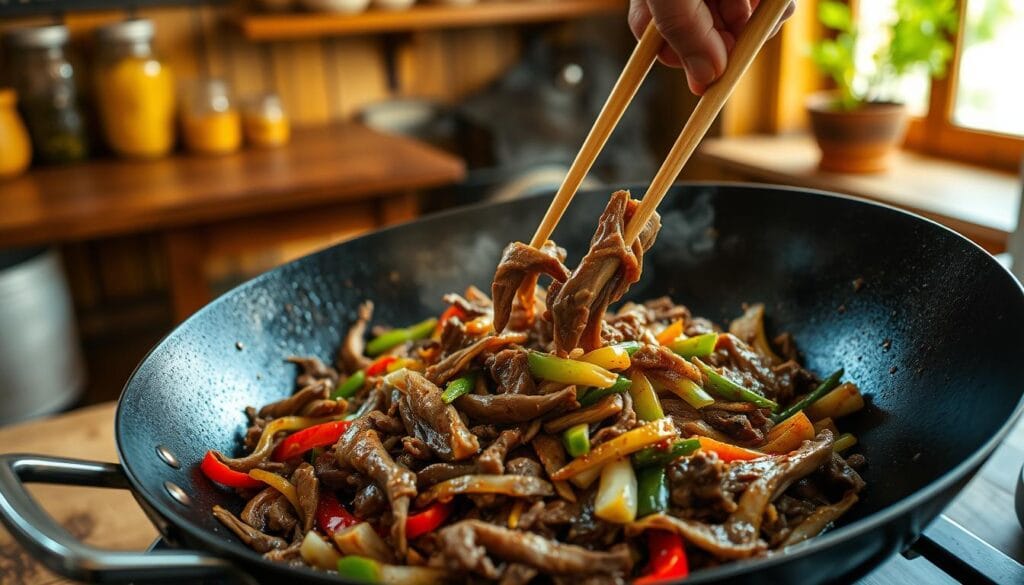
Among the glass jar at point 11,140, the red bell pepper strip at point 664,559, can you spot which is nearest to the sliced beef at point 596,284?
the red bell pepper strip at point 664,559

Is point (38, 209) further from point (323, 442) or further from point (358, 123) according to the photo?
point (323, 442)

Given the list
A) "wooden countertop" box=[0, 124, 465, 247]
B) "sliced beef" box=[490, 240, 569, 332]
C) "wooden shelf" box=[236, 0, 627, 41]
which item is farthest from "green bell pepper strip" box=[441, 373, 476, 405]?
"wooden shelf" box=[236, 0, 627, 41]

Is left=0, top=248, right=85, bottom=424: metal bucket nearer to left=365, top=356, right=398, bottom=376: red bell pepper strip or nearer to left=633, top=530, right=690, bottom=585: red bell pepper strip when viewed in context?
left=365, top=356, right=398, bottom=376: red bell pepper strip

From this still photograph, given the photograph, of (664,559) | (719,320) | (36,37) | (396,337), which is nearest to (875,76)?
(719,320)

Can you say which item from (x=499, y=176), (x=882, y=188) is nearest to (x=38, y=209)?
(x=499, y=176)

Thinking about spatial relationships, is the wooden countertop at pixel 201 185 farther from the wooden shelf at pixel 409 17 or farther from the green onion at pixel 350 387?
the green onion at pixel 350 387

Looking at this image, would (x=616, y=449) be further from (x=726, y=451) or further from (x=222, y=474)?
(x=222, y=474)
